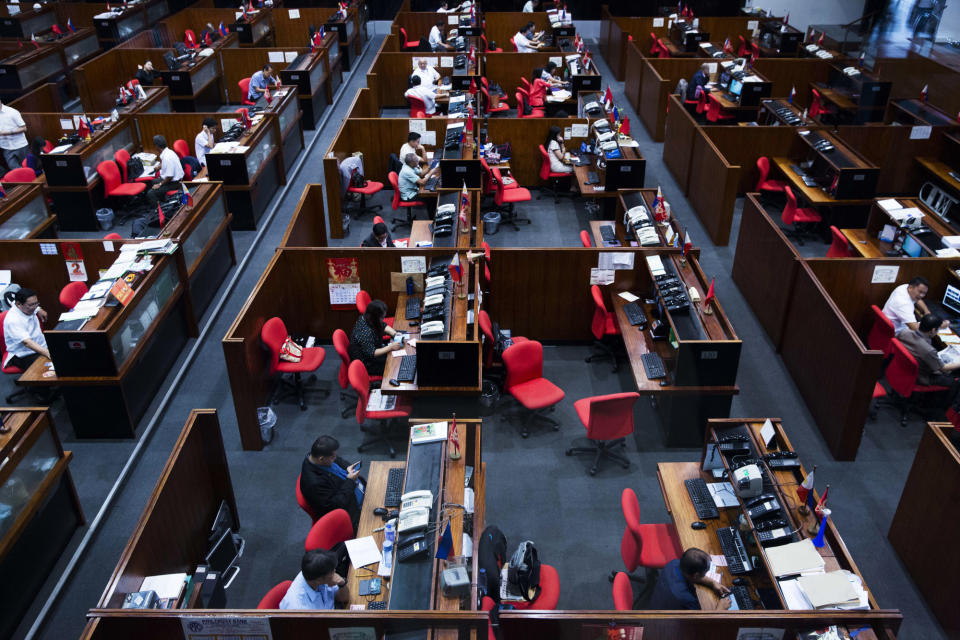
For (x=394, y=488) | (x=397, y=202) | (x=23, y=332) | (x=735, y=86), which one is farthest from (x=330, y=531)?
(x=735, y=86)

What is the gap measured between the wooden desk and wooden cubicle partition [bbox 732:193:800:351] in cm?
269

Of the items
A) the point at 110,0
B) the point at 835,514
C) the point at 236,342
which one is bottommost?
the point at 835,514

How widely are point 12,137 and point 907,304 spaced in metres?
13.3

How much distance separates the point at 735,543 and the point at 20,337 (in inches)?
284

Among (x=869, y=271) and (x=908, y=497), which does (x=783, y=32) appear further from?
(x=908, y=497)

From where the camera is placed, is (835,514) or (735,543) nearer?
(735,543)

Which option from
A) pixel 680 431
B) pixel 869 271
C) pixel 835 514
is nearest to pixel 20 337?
pixel 680 431

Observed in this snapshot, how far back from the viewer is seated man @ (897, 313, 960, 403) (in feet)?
24.6

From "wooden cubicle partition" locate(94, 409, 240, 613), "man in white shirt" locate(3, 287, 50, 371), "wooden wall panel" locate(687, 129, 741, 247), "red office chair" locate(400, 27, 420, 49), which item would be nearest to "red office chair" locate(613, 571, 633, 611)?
"wooden cubicle partition" locate(94, 409, 240, 613)

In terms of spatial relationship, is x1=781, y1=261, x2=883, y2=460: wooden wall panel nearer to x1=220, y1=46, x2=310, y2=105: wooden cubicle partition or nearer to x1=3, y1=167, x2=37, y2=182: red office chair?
x1=3, y1=167, x2=37, y2=182: red office chair

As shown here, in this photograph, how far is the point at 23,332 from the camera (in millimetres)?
7863

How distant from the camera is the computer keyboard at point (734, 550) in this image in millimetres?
5395

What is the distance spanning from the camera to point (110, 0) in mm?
20281

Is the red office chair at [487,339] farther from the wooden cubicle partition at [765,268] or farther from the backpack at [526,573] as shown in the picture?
the wooden cubicle partition at [765,268]
